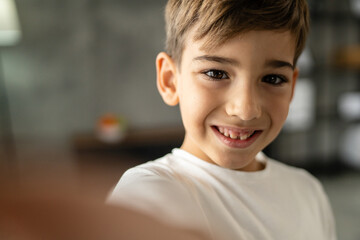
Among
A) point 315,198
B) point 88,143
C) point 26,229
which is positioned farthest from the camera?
point 88,143

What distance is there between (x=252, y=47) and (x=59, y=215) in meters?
0.42

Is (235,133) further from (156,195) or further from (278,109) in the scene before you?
(156,195)

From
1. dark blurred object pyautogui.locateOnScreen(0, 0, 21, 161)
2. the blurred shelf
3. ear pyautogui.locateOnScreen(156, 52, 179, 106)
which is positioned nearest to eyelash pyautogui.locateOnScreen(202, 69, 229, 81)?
ear pyautogui.locateOnScreen(156, 52, 179, 106)

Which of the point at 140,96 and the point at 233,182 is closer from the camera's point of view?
the point at 233,182

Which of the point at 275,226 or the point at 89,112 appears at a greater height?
the point at 275,226

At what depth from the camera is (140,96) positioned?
11.4ft

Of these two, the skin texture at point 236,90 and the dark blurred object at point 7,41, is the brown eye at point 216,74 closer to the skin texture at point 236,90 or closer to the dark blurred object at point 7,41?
the skin texture at point 236,90

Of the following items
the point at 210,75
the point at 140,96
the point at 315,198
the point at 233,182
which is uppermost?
the point at 210,75

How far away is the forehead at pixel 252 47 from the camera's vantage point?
1.68ft

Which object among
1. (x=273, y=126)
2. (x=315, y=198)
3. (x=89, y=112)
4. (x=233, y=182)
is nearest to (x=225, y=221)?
(x=233, y=182)

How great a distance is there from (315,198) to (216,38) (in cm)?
51

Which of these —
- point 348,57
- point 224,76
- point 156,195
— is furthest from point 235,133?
point 348,57

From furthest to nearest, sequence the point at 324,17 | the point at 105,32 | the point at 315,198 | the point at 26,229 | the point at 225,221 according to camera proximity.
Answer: the point at 324,17 → the point at 105,32 → the point at 315,198 → the point at 225,221 → the point at 26,229

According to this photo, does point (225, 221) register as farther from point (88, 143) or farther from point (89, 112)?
point (89, 112)
